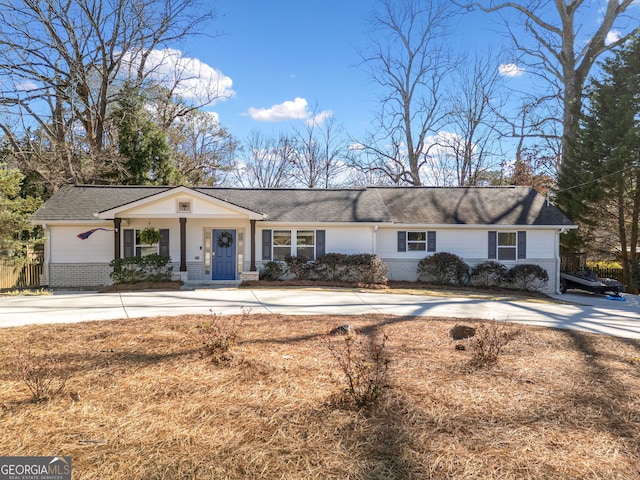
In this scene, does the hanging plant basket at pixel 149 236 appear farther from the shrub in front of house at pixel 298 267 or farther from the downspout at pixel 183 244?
the shrub in front of house at pixel 298 267

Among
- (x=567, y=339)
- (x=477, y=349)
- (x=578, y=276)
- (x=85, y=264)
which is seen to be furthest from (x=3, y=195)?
(x=578, y=276)

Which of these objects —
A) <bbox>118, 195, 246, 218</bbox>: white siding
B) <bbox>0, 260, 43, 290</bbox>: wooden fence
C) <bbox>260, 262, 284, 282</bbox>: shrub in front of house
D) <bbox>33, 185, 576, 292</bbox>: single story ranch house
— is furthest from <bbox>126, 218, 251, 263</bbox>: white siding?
<bbox>0, 260, 43, 290</bbox>: wooden fence

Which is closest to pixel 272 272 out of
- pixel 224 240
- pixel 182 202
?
pixel 224 240

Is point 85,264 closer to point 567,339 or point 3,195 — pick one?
point 3,195

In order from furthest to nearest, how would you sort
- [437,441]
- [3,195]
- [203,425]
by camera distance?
[3,195] → [203,425] → [437,441]

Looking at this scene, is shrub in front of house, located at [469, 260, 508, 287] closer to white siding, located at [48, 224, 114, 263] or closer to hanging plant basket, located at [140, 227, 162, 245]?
hanging plant basket, located at [140, 227, 162, 245]

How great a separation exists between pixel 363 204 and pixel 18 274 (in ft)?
51.8

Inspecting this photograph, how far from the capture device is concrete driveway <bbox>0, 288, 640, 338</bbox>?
7.71 meters

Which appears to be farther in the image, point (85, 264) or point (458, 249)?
point (458, 249)

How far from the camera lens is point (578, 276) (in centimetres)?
1625

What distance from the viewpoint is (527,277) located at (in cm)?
1587

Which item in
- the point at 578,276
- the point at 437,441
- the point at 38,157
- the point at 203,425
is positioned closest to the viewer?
the point at 437,441

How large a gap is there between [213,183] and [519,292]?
Answer: 81.4 feet
